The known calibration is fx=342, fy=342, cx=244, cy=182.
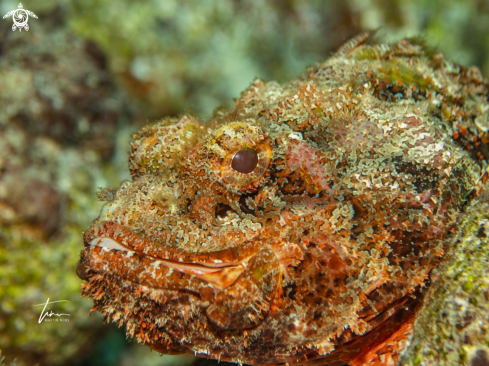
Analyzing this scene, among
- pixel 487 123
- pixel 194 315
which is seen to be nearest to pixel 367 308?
pixel 194 315

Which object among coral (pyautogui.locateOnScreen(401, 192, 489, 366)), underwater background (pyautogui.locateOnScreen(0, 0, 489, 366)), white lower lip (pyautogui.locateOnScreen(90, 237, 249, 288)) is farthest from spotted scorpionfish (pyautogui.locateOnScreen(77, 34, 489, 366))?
underwater background (pyautogui.locateOnScreen(0, 0, 489, 366))

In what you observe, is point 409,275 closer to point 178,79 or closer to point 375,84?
point 375,84

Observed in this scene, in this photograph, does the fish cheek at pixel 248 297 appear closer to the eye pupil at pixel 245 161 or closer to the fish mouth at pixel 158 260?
the fish mouth at pixel 158 260

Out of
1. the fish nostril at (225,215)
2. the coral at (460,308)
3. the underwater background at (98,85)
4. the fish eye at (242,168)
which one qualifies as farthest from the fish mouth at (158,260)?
the underwater background at (98,85)

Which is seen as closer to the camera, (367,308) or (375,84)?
(367,308)

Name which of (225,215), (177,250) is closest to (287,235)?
(225,215)

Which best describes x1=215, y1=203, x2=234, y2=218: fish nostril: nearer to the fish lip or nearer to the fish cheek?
the fish lip
